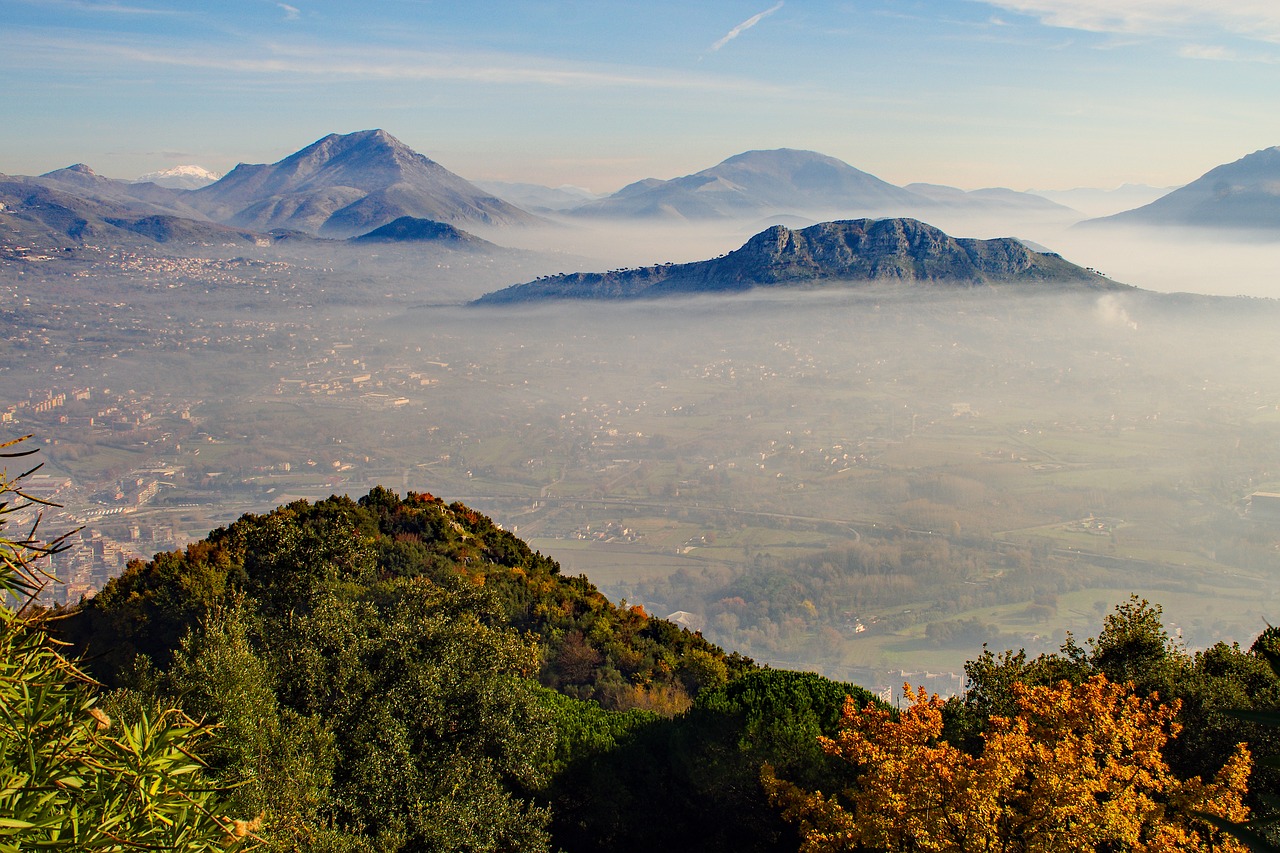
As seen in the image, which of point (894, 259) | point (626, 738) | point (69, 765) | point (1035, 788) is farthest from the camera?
point (894, 259)

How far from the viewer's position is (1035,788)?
1031 centimetres

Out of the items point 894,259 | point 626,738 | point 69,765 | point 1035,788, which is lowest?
point 626,738

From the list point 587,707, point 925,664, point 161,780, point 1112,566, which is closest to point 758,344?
point 1112,566

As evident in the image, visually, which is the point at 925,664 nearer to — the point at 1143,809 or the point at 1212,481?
the point at 1143,809

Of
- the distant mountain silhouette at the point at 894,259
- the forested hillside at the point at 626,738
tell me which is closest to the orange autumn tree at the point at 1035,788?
the forested hillside at the point at 626,738

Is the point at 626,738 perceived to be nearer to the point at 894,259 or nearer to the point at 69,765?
the point at 69,765

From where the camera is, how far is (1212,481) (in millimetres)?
119125

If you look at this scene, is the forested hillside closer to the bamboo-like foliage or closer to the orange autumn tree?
the orange autumn tree

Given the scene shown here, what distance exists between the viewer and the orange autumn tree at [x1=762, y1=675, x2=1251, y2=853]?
9790 mm

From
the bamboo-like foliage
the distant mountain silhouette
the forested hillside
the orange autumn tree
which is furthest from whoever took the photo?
the distant mountain silhouette

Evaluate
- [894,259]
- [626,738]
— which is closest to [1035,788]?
[626,738]

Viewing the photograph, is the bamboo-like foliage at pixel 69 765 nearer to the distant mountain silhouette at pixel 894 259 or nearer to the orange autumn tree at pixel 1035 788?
the orange autumn tree at pixel 1035 788

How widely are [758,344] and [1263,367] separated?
314 ft

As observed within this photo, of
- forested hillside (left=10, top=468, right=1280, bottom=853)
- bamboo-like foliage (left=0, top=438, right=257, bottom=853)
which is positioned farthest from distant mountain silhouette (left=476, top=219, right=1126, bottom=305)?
bamboo-like foliage (left=0, top=438, right=257, bottom=853)
